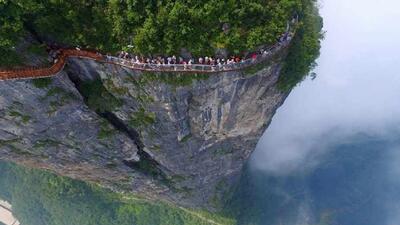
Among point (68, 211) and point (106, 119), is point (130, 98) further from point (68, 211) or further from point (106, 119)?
point (68, 211)

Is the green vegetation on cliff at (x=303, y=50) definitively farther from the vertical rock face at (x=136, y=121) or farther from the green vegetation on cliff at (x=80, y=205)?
the green vegetation on cliff at (x=80, y=205)

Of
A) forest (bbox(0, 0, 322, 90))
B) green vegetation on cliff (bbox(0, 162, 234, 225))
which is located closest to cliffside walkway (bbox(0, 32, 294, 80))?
forest (bbox(0, 0, 322, 90))

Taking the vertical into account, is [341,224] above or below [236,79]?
below

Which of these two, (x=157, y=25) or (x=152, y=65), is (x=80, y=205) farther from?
(x=157, y=25)

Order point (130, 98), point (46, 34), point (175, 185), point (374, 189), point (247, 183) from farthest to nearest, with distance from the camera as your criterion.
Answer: point (374, 189) < point (247, 183) < point (175, 185) < point (130, 98) < point (46, 34)

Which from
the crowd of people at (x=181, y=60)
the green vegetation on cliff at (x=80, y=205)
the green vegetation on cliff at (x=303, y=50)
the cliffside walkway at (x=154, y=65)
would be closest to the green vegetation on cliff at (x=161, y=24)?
the crowd of people at (x=181, y=60)

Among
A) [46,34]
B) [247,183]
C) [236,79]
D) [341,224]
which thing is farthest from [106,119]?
[341,224]

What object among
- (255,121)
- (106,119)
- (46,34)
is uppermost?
(46,34)
